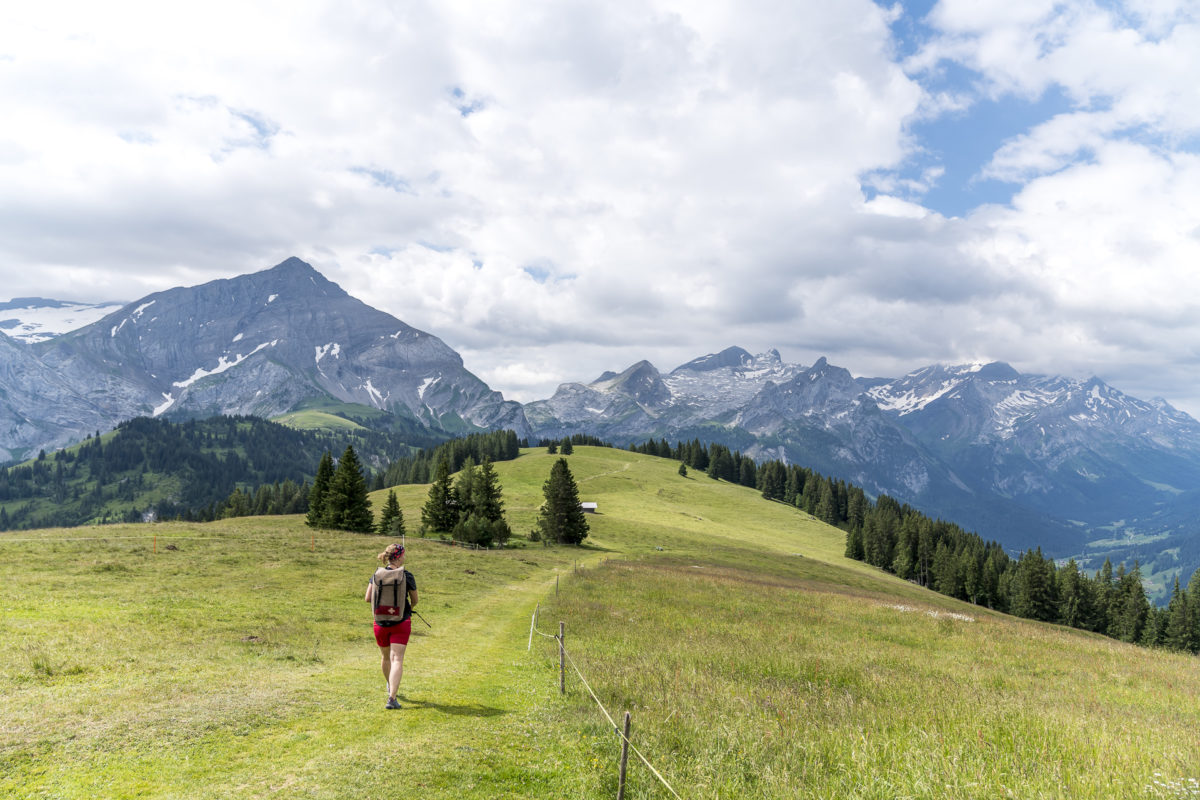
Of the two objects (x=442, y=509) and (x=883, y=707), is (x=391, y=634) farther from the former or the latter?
(x=442, y=509)

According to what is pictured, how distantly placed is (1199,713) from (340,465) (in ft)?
227

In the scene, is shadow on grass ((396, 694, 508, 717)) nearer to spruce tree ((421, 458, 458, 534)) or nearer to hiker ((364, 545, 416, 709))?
hiker ((364, 545, 416, 709))

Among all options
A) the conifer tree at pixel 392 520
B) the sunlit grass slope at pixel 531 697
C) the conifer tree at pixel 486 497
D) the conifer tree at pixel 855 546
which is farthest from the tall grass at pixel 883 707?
the conifer tree at pixel 855 546

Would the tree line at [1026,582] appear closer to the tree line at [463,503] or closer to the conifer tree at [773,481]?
the conifer tree at [773,481]

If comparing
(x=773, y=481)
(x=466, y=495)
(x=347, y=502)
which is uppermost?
(x=773, y=481)

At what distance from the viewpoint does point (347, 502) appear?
64375 mm

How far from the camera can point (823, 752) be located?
31.9 feet

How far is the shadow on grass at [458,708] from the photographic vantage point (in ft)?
41.9

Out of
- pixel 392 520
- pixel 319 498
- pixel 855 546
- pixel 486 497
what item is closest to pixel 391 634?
pixel 319 498

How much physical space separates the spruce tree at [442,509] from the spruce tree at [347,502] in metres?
10.7

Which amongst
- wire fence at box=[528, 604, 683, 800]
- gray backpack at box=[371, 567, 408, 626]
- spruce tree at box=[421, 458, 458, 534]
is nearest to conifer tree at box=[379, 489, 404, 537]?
spruce tree at box=[421, 458, 458, 534]

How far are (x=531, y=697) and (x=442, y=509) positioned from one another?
64.4 m

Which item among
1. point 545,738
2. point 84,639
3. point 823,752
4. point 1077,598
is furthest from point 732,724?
point 1077,598

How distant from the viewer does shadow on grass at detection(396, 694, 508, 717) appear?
12.8 m
